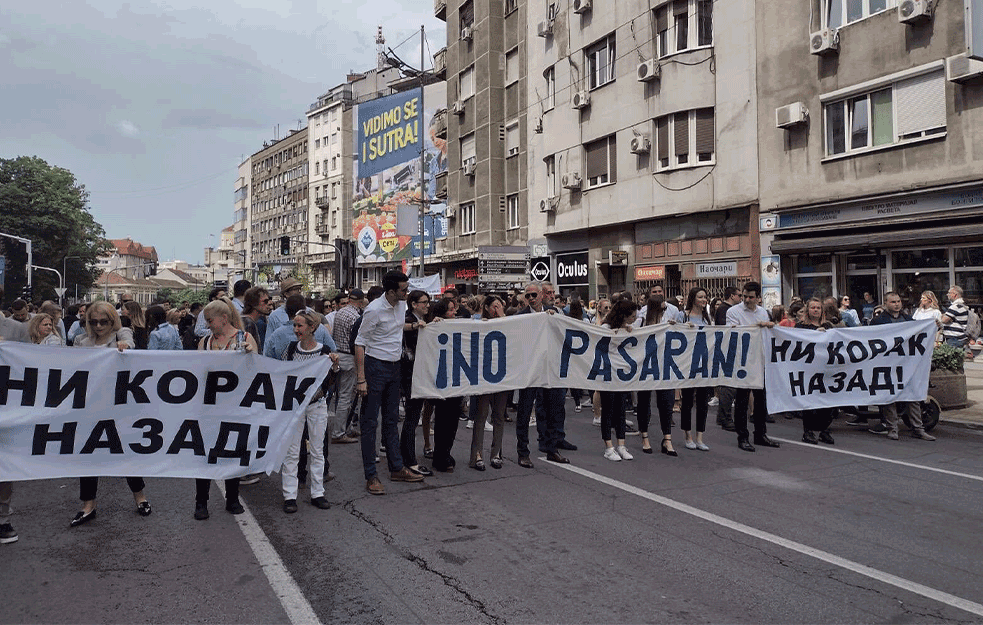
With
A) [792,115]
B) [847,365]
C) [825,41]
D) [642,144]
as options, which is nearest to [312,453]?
[847,365]

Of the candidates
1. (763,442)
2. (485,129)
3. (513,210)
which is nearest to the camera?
(763,442)

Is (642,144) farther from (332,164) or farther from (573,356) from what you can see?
(332,164)

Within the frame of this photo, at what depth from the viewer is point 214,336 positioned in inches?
251

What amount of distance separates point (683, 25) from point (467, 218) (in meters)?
18.0

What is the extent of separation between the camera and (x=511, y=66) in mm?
34312

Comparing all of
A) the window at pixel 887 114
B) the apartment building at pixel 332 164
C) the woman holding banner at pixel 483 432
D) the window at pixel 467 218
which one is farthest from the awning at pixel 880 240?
the apartment building at pixel 332 164

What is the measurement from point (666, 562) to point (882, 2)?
1683 centimetres

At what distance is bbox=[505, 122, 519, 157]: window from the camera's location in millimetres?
34031

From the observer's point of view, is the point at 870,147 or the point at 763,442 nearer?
the point at 763,442

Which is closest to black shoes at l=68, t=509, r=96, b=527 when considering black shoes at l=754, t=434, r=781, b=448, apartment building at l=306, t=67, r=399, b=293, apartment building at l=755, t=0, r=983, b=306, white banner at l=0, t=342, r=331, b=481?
white banner at l=0, t=342, r=331, b=481

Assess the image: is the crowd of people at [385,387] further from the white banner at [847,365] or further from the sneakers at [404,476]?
the white banner at [847,365]

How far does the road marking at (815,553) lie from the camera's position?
4223mm

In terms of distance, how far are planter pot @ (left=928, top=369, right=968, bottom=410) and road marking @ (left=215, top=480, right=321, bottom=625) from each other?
9659mm

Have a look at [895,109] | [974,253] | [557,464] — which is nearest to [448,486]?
[557,464]
